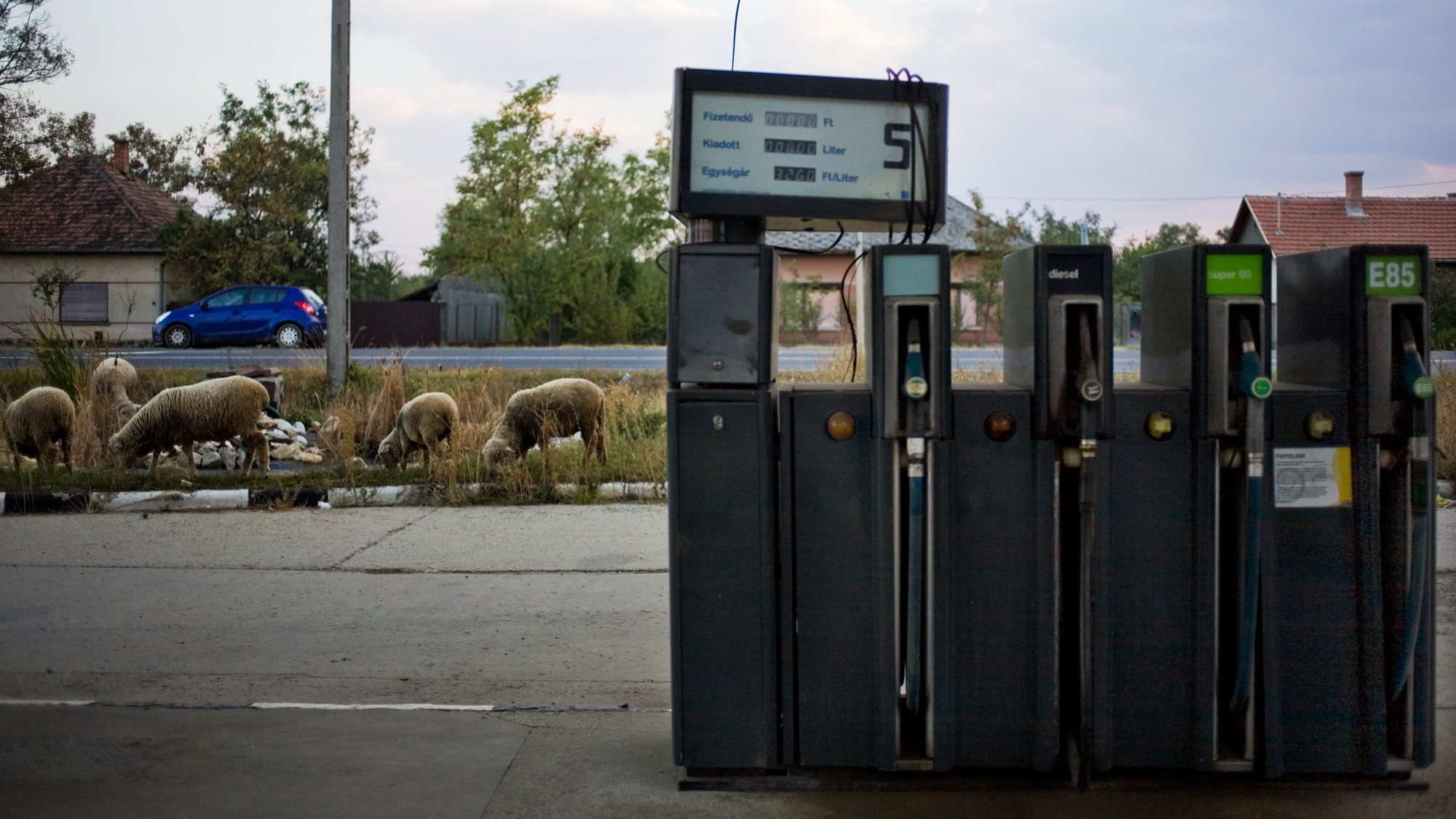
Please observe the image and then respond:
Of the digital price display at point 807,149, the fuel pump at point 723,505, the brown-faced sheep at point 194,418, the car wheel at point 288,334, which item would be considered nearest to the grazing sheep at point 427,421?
the brown-faced sheep at point 194,418

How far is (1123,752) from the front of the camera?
4.03 metres

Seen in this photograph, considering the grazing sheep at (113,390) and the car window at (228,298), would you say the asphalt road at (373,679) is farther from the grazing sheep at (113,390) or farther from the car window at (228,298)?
the car window at (228,298)

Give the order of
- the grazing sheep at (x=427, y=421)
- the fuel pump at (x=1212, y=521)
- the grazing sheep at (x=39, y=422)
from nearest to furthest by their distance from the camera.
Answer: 1. the fuel pump at (x=1212, y=521)
2. the grazing sheep at (x=427, y=421)
3. the grazing sheep at (x=39, y=422)

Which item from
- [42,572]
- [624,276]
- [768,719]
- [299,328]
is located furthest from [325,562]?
[624,276]

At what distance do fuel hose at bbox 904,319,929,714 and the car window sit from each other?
92.0ft

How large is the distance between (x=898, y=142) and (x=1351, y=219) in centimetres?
4110

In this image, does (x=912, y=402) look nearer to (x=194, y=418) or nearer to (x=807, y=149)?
(x=807, y=149)

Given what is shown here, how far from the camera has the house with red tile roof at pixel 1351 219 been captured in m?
38.6

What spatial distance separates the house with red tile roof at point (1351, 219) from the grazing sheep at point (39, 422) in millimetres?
34762

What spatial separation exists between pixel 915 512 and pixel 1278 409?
3.92ft

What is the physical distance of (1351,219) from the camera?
40.2 metres

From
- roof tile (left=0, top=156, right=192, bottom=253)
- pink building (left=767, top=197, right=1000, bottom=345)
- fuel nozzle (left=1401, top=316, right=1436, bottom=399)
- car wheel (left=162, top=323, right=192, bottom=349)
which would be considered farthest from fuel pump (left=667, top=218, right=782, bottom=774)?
roof tile (left=0, top=156, right=192, bottom=253)

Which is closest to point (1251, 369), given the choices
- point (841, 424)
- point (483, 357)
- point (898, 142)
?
point (841, 424)

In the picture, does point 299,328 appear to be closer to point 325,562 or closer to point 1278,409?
point 325,562
